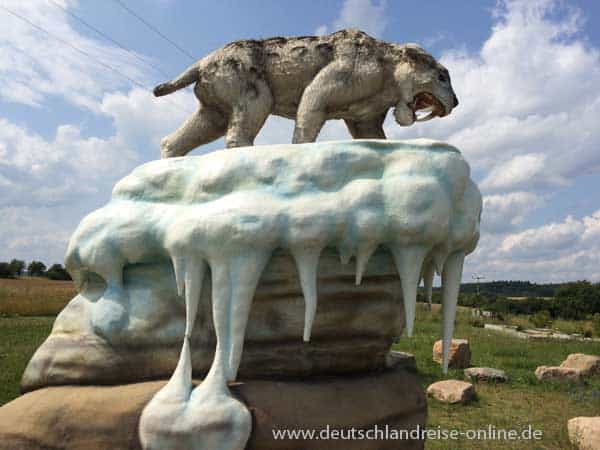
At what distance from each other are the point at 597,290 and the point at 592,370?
906 inches

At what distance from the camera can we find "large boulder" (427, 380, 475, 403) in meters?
6.89

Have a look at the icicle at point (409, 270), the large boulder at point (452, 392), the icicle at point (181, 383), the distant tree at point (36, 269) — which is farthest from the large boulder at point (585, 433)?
the distant tree at point (36, 269)

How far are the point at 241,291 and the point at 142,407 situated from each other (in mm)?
779

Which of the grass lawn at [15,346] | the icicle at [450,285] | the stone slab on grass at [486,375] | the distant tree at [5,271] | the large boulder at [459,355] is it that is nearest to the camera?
the icicle at [450,285]

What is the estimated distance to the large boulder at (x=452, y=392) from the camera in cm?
689

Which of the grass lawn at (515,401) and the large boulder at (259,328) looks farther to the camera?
the grass lawn at (515,401)

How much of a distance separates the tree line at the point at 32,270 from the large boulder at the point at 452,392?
24525mm

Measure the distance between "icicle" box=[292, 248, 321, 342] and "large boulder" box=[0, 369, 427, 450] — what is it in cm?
46

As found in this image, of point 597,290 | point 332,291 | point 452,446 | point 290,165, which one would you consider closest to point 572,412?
point 452,446

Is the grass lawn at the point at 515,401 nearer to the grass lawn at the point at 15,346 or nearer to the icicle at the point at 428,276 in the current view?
the icicle at the point at 428,276

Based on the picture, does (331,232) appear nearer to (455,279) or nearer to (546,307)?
Answer: (455,279)

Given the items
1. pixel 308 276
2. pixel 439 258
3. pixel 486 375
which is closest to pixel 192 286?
pixel 308 276

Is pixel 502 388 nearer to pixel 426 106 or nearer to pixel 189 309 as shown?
pixel 426 106

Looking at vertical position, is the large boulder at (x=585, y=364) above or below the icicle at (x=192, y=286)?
below
